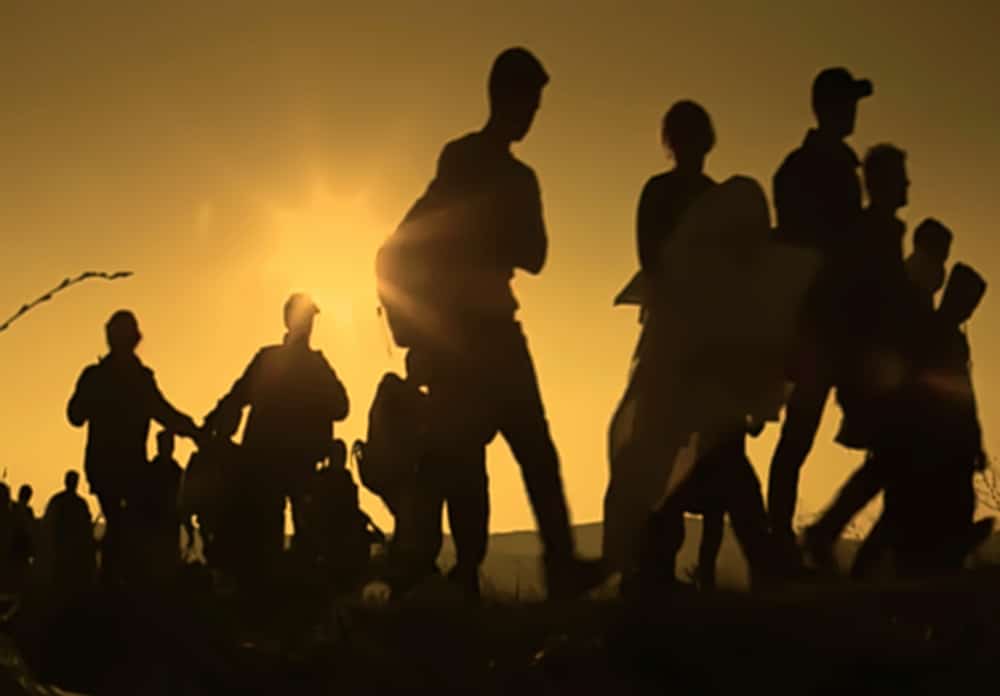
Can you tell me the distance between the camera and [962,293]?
27.8 feet

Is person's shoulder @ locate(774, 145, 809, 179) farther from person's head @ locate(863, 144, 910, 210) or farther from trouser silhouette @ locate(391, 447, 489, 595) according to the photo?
trouser silhouette @ locate(391, 447, 489, 595)

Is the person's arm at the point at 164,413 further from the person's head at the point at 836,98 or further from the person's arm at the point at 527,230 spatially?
the person's head at the point at 836,98

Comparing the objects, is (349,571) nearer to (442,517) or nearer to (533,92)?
(442,517)

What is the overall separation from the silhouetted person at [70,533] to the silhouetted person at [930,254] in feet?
17.8

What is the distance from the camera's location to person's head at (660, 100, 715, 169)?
7.48 metres

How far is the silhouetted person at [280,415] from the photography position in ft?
33.4

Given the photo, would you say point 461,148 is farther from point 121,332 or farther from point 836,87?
point 121,332

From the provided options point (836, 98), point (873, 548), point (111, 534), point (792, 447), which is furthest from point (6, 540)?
point (836, 98)

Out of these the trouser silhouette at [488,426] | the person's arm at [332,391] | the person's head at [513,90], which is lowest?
the trouser silhouette at [488,426]

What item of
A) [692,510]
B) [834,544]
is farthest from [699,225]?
[834,544]

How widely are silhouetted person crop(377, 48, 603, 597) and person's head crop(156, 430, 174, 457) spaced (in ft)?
19.2

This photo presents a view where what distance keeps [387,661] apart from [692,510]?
2553 millimetres

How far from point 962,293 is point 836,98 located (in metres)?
1.26

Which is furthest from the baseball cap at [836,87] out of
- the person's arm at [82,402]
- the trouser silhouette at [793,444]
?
the person's arm at [82,402]
